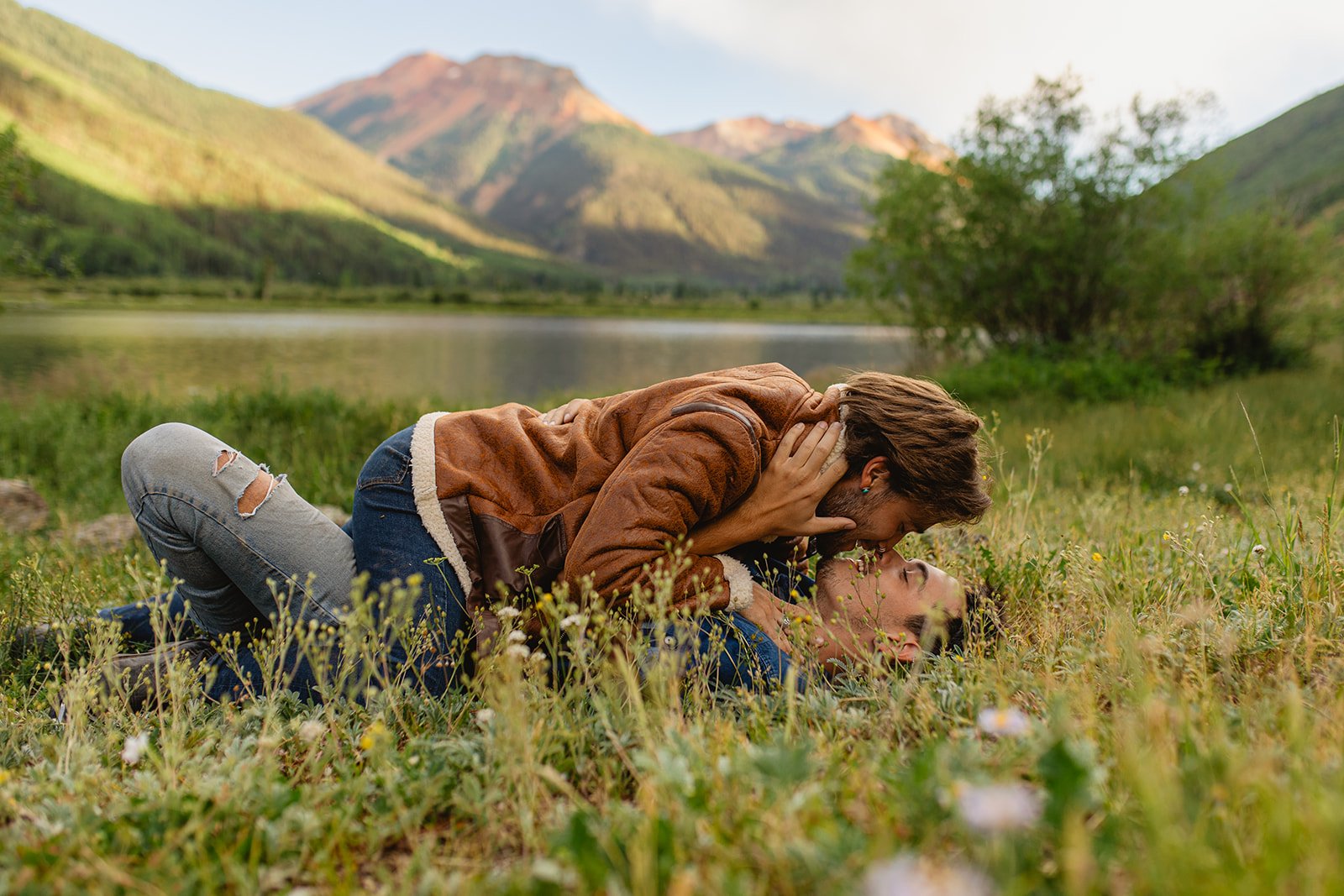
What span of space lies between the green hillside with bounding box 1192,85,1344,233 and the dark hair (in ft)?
223

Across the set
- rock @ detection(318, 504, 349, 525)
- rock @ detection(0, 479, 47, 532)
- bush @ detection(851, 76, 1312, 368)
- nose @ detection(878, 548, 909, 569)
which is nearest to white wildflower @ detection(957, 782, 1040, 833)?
nose @ detection(878, 548, 909, 569)

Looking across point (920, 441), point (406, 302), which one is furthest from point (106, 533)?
point (406, 302)

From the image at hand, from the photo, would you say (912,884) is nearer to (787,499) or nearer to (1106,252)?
(787,499)

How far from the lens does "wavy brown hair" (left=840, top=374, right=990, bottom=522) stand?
307cm

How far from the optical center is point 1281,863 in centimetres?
114

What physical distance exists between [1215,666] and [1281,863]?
6.18 ft

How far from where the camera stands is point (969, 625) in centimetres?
325

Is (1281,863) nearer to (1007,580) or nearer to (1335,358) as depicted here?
(1007,580)

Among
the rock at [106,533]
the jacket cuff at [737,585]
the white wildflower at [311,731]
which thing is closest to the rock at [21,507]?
the rock at [106,533]

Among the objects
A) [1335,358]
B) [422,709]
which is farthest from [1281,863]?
[1335,358]

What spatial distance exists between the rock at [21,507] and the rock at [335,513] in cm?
258

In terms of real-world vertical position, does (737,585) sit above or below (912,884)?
below

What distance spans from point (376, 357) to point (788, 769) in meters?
34.8

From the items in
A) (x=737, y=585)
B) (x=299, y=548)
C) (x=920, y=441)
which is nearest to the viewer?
(x=920, y=441)
